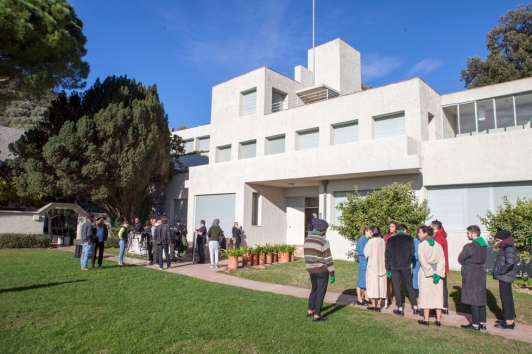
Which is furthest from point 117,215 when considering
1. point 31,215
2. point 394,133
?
point 394,133

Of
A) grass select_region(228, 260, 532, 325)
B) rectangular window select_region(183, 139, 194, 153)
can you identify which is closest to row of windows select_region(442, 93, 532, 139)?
grass select_region(228, 260, 532, 325)

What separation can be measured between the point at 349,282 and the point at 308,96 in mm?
13450

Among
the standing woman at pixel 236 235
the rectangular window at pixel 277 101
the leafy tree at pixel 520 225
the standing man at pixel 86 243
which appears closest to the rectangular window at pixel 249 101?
the rectangular window at pixel 277 101

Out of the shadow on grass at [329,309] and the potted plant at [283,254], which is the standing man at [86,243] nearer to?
the potted plant at [283,254]

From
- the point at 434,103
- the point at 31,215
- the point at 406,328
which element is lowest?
the point at 406,328

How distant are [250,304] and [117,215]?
58.1 feet

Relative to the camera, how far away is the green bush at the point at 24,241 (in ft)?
60.2

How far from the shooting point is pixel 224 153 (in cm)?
2288

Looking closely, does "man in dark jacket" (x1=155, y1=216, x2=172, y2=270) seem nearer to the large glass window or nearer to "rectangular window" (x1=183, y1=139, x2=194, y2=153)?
the large glass window

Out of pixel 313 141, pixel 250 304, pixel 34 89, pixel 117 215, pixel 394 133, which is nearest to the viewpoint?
pixel 250 304

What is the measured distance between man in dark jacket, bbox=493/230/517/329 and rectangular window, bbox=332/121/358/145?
10505 mm

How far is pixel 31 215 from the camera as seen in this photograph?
2023 cm

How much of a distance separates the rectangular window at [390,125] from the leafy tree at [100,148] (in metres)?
12.1

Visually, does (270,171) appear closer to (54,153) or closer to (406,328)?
(54,153)
